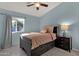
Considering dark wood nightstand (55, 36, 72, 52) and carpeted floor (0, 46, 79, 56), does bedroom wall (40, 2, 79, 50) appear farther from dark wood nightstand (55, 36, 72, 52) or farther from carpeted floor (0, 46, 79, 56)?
carpeted floor (0, 46, 79, 56)

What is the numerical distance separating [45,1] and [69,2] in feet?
1.79

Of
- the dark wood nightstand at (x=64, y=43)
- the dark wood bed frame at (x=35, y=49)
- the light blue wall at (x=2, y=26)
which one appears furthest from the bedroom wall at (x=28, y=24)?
the dark wood nightstand at (x=64, y=43)

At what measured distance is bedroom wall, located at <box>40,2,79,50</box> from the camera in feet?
6.45

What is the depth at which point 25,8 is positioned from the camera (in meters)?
1.86

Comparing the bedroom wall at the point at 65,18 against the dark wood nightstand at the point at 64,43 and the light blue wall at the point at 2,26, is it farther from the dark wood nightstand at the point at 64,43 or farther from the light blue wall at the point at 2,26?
the light blue wall at the point at 2,26

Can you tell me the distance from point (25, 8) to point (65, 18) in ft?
3.35

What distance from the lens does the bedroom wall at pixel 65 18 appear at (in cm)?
197

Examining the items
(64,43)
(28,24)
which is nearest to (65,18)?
(64,43)

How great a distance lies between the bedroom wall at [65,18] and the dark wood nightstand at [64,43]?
0.12 meters

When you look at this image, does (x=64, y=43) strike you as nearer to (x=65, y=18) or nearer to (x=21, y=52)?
(x=65, y=18)

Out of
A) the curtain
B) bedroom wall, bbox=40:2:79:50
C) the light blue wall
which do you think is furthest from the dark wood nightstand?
the light blue wall

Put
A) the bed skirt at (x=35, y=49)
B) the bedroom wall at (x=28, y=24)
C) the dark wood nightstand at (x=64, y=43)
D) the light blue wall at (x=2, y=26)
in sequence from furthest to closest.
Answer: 1. the dark wood nightstand at (x=64, y=43)
2. the bed skirt at (x=35, y=49)
3. the bedroom wall at (x=28, y=24)
4. the light blue wall at (x=2, y=26)

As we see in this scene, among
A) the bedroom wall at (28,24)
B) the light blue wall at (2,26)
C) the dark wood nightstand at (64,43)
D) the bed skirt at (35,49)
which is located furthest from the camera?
the dark wood nightstand at (64,43)

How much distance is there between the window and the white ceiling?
7.9 inches
